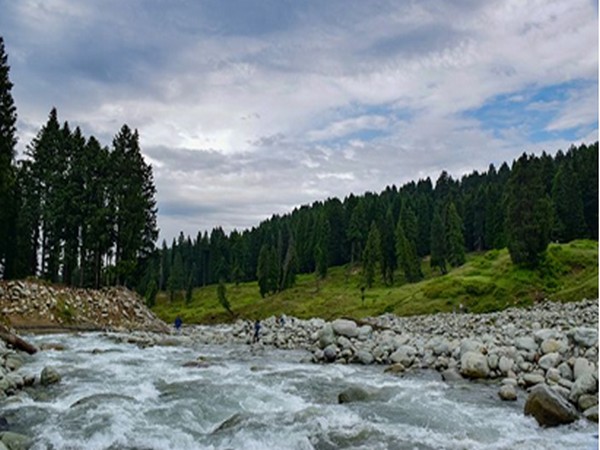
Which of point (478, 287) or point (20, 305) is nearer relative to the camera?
point (20, 305)

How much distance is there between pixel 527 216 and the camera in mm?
57656

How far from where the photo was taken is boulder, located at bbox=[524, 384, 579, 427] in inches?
466

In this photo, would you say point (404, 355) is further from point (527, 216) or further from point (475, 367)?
point (527, 216)

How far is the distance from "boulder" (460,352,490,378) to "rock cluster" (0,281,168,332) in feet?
84.4

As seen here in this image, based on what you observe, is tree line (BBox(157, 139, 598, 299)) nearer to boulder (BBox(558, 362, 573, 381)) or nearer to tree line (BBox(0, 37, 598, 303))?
tree line (BBox(0, 37, 598, 303))

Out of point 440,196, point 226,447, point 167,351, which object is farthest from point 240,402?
point 440,196

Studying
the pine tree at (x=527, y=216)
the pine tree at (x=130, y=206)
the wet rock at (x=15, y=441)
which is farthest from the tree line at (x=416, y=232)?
the wet rock at (x=15, y=441)

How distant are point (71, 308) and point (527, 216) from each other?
47.3 metres

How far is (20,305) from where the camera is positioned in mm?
32188

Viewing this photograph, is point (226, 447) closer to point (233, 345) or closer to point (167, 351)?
point (167, 351)

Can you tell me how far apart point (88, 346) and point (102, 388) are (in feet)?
38.2

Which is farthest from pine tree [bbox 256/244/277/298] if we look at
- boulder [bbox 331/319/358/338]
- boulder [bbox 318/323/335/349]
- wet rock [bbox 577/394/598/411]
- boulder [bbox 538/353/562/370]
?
wet rock [bbox 577/394/598/411]

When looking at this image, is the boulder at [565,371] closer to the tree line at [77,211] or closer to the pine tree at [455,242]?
the tree line at [77,211]

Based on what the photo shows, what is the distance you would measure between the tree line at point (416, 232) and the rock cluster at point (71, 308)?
39.3 meters
